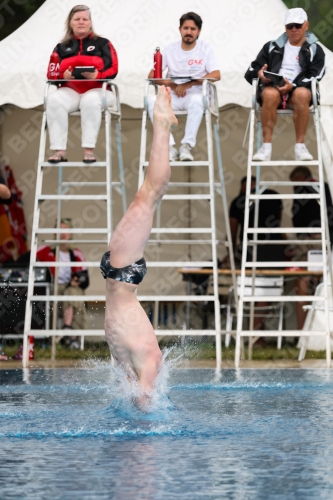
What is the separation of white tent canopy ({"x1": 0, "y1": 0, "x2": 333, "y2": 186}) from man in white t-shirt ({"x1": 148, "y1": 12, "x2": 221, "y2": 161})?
388 mm

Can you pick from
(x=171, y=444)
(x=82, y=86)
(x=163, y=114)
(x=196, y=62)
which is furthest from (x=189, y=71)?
(x=171, y=444)

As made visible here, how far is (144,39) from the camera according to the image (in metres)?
9.22

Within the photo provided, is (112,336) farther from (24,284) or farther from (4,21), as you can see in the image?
(4,21)

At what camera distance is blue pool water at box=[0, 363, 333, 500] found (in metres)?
2.83

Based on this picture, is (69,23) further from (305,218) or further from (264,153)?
(305,218)

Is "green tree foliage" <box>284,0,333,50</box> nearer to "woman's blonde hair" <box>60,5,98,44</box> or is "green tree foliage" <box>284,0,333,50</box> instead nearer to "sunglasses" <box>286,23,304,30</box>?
"sunglasses" <box>286,23,304,30</box>

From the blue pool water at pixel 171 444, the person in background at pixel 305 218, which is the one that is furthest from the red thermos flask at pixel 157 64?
the blue pool water at pixel 171 444

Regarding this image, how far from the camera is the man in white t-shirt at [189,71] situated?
8.24 metres

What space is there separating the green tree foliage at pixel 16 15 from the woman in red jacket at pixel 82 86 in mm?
7804

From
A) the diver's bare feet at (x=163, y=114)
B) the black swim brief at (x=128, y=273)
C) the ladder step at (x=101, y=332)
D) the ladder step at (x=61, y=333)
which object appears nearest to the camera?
the black swim brief at (x=128, y=273)

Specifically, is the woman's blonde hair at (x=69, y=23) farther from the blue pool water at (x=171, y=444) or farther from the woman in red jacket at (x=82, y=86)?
the blue pool water at (x=171, y=444)

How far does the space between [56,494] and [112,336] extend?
176 cm

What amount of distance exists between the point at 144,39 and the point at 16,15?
7802mm

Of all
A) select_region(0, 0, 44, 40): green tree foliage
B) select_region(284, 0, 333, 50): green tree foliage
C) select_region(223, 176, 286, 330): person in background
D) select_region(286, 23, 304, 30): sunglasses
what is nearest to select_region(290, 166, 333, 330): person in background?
select_region(223, 176, 286, 330): person in background
